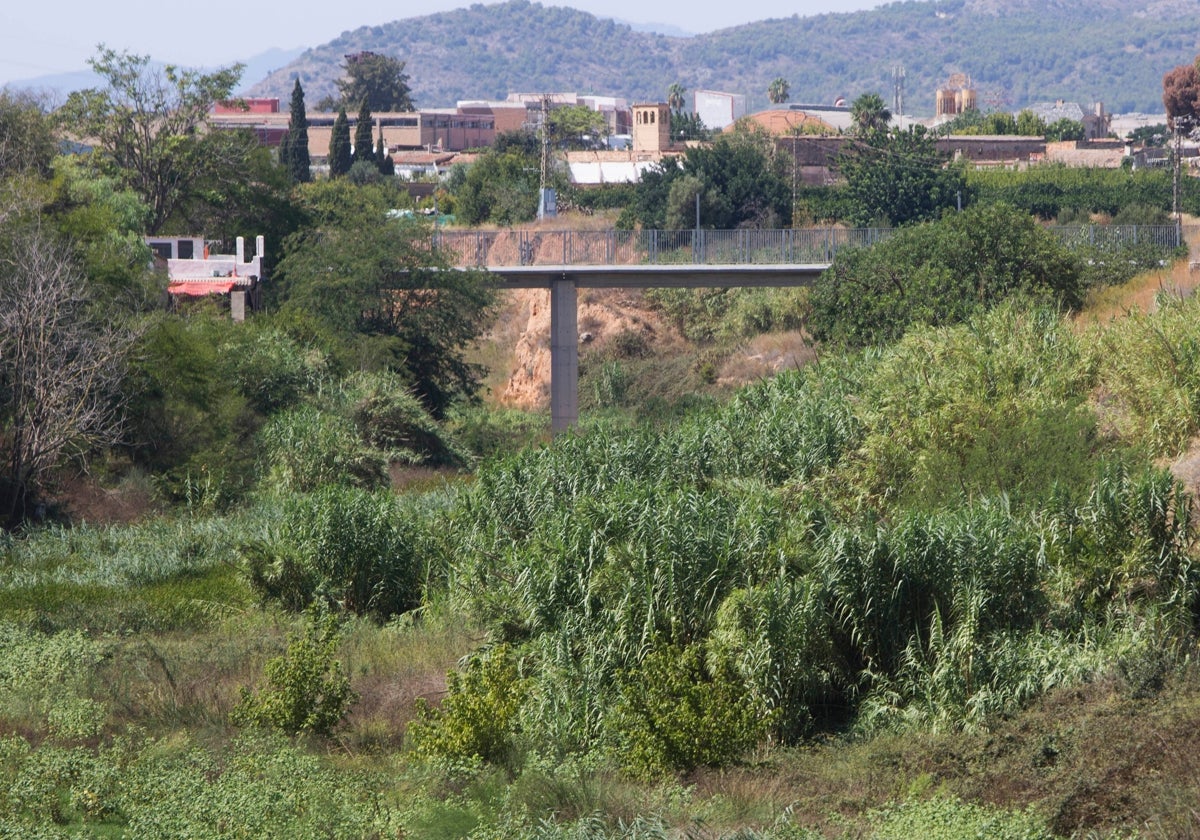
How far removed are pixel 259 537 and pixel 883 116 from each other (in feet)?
256

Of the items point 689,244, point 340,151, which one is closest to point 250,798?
point 689,244

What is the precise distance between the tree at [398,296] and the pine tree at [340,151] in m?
56.2

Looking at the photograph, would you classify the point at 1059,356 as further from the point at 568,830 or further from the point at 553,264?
the point at 553,264

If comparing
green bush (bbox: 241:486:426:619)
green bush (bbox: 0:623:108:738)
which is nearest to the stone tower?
green bush (bbox: 241:486:426:619)

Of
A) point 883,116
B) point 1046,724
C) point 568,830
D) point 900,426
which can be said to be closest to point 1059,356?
point 900,426

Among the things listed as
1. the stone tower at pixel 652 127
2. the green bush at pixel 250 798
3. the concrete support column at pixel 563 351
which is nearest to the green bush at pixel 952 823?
the green bush at pixel 250 798

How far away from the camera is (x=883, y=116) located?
93062 millimetres

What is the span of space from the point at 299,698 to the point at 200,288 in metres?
31.3

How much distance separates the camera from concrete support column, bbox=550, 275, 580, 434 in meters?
47.3

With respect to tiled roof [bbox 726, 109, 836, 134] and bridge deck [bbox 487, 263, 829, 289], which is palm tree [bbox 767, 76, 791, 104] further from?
bridge deck [bbox 487, 263, 829, 289]

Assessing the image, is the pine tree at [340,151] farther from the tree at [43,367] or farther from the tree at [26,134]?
the tree at [43,367]

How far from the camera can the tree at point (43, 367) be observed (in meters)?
27.0

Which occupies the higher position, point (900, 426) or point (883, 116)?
point (883, 116)

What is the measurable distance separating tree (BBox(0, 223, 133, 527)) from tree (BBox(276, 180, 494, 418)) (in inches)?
450
